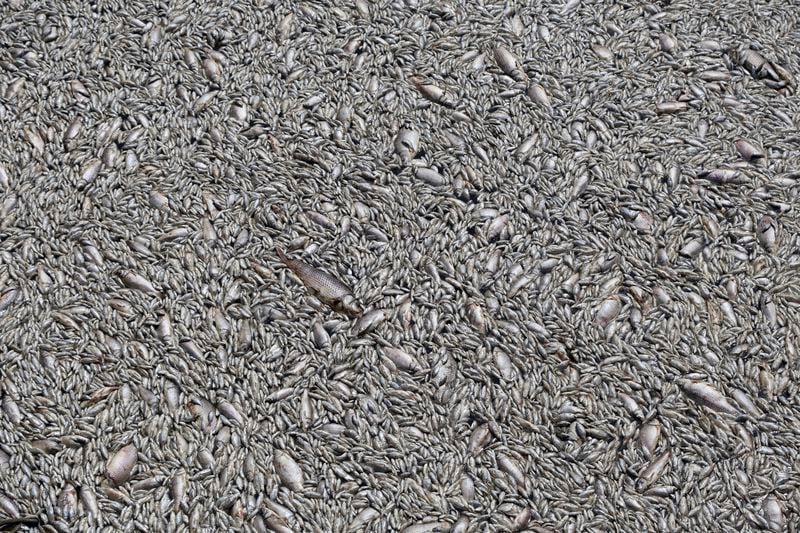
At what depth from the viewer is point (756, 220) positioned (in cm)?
134

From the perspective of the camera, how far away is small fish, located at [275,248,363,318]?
4.15ft

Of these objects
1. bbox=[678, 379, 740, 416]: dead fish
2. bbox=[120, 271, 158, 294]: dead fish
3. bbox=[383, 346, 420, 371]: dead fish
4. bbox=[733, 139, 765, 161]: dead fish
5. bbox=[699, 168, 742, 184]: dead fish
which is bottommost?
bbox=[678, 379, 740, 416]: dead fish

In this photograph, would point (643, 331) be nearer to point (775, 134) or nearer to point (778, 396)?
point (778, 396)

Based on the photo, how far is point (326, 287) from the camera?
50.3 inches

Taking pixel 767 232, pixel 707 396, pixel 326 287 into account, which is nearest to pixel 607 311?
pixel 707 396

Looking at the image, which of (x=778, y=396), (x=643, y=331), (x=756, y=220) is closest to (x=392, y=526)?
(x=643, y=331)

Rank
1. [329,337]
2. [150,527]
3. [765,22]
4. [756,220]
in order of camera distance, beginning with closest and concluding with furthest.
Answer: [150,527], [329,337], [756,220], [765,22]

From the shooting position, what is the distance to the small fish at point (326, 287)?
49.8 inches

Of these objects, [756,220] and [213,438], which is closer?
[213,438]

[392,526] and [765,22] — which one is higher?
[765,22]

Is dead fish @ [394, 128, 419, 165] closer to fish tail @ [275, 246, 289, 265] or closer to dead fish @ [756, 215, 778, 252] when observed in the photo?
fish tail @ [275, 246, 289, 265]

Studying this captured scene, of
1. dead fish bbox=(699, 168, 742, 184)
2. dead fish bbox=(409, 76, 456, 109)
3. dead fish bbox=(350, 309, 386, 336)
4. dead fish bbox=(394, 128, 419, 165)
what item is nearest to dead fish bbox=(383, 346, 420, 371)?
dead fish bbox=(350, 309, 386, 336)

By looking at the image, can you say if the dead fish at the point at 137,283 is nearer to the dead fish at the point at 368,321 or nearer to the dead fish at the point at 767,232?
the dead fish at the point at 368,321

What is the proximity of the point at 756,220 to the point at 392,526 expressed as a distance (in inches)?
29.1
